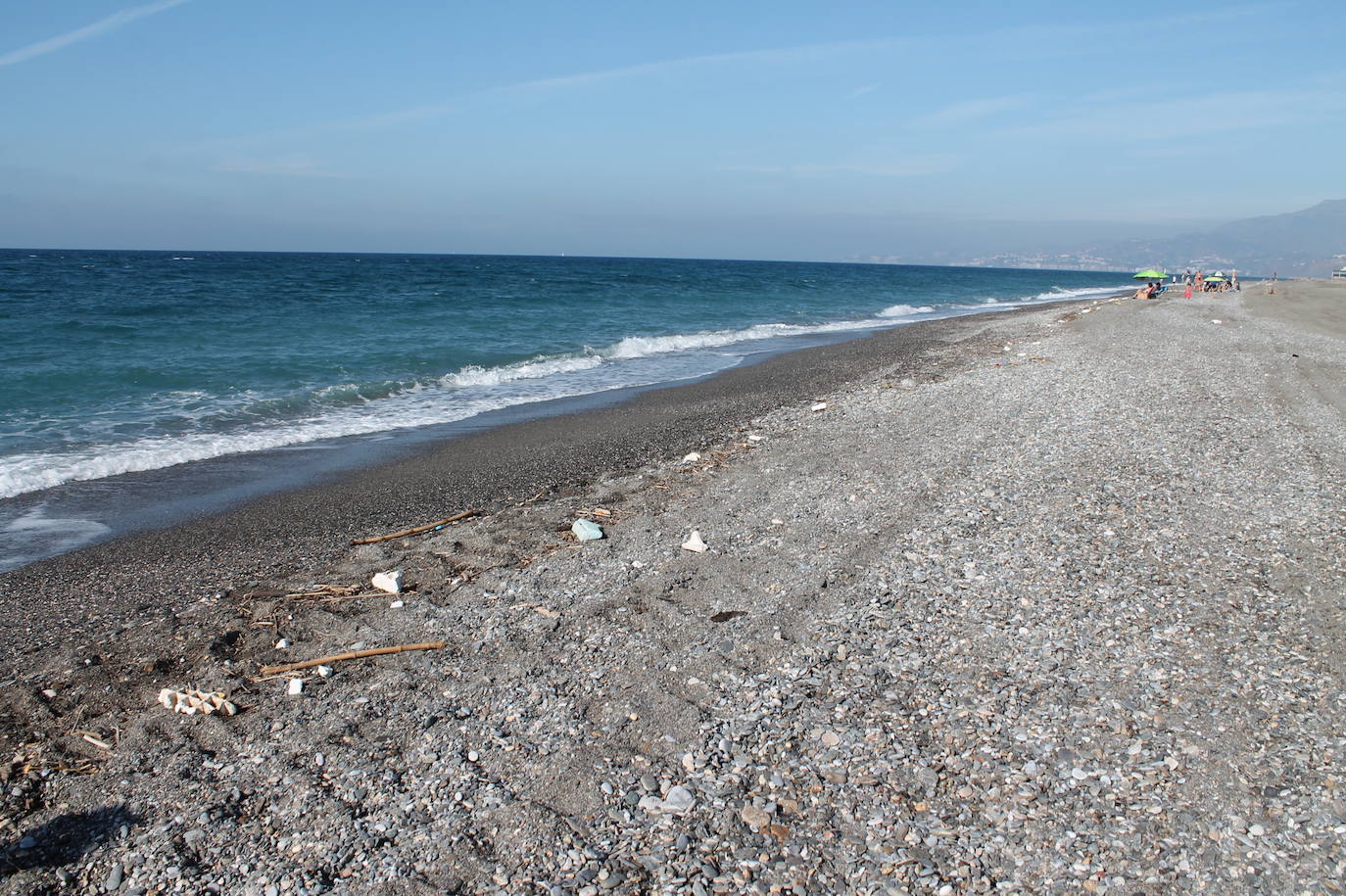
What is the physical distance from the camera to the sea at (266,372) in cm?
922

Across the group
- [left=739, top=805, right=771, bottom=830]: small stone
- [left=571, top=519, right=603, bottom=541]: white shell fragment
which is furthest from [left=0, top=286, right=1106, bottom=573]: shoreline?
[left=739, top=805, right=771, bottom=830]: small stone

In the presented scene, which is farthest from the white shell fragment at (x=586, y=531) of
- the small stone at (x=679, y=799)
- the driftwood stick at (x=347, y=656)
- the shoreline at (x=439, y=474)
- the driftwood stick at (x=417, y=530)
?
the small stone at (x=679, y=799)

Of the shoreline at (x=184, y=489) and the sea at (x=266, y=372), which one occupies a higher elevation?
the sea at (x=266, y=372)

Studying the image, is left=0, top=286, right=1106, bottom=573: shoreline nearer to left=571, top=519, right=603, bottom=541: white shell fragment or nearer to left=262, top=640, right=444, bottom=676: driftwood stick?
left=262, top=640, right=444, bottom=676: driftwood stick

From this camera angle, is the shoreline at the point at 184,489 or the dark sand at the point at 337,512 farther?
the shoreline at the point at 184,489

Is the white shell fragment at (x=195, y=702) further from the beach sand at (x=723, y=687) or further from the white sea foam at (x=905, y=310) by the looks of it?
the white sea foam at (x=905, y=310)

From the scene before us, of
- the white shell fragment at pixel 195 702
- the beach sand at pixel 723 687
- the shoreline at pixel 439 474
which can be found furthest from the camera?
the shoreline at pixel 439 474

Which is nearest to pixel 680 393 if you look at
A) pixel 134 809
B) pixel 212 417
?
pixel 212 417

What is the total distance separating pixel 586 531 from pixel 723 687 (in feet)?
8.96

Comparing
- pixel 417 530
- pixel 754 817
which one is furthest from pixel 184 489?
pixel 754 817

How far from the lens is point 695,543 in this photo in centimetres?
644

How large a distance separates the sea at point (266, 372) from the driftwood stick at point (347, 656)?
3798 mm

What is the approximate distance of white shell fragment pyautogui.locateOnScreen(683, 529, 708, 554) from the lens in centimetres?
639

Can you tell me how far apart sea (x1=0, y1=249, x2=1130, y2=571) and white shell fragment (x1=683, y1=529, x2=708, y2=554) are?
527 cm
